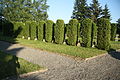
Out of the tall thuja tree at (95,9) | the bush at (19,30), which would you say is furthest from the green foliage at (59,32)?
the tall thuja tree at (95,9)

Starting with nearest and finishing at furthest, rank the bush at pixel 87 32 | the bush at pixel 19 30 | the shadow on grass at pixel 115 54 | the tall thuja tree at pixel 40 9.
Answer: the shadow on grass at pixel 115 54, the bush at pixel 87 32, the bush at pixel 19 30, the tall thuja tree at pixel 40 9

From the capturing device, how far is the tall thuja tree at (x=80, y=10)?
4843 centimetres

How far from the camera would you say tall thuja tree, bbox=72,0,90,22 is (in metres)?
48.4

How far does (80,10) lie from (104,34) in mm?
41625

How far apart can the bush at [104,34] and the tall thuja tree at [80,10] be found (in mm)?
38330

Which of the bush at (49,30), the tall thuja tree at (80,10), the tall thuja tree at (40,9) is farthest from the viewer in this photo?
the tall thuja tree at (80,10)

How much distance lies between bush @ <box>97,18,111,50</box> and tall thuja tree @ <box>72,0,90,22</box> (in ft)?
126

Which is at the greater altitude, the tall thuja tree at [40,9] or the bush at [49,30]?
the tall thuja tree at [40,9]

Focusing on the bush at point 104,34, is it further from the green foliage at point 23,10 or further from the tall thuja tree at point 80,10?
the tall thuja tree at point 80,10

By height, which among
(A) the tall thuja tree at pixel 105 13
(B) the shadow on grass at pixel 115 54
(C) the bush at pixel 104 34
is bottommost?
(B) the shadow on grass at pixel 115 54

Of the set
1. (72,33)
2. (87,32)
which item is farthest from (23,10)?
(87,32)

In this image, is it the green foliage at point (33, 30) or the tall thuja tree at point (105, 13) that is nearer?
the green foliage at point (33, 30)

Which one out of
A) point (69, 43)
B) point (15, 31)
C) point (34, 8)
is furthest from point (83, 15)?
point (69, 43)

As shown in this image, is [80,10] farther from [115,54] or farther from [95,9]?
[115,54]
